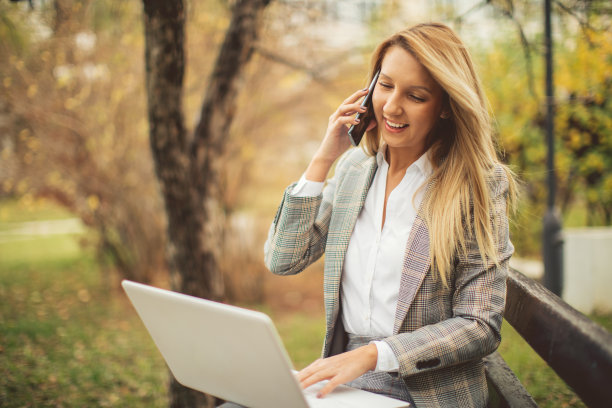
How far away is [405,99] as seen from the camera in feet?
6.38

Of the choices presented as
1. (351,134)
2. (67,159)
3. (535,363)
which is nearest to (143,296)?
(351,134)

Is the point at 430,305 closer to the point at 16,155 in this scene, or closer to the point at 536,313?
the point at 536,313

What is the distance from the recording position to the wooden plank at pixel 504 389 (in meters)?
1.83

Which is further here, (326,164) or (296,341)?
(296,341)

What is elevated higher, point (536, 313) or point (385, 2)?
point (385, 2)

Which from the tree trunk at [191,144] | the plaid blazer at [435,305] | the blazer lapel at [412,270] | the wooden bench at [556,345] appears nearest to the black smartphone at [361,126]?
the plaid blazer at [435,305]

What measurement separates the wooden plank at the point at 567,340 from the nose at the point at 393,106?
30.9 inches

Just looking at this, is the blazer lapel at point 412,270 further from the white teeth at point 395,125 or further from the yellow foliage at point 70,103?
the yellow foliage at point 70,103

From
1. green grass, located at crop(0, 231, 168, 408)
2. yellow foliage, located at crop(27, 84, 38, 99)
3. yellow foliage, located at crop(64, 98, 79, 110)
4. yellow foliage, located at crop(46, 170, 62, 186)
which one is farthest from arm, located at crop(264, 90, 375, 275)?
yellow foliage, located at crop(46, 170, 62, 186)

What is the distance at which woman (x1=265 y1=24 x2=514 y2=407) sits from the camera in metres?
1.73

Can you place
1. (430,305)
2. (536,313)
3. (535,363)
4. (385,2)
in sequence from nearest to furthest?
(536,313), (430,305), (535,363), (385,2)

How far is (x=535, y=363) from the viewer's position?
4.45 m

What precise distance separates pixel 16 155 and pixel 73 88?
54.4 inches

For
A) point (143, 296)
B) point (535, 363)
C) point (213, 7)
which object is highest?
point (213, 7)
